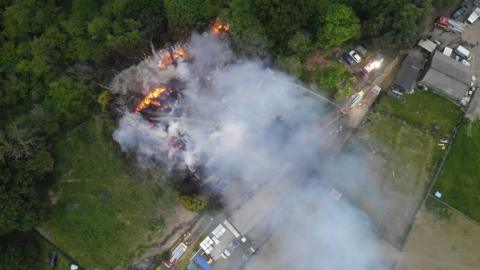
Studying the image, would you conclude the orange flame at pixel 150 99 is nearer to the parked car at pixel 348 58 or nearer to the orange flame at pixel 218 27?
the orange flame at pixel 218 27

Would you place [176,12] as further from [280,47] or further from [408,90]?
[408,90]

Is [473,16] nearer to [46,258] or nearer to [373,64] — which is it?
[373,64]

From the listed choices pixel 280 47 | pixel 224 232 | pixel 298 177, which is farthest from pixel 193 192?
pixel 280 47

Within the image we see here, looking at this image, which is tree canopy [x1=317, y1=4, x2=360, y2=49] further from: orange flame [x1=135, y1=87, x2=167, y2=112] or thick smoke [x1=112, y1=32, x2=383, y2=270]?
orange flame [x1=135, y1=87, x2=167, y2=112]

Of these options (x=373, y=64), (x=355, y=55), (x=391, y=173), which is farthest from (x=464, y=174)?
(x=355, y=55)

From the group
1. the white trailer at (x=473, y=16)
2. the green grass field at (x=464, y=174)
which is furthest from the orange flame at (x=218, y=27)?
the white trailer at (x=473, y=16)

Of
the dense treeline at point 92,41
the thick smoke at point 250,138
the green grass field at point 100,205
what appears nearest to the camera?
the dense treeline at point 92,41
